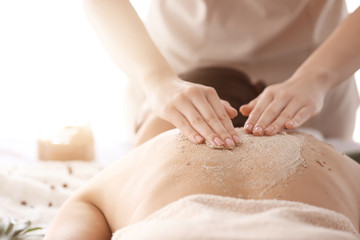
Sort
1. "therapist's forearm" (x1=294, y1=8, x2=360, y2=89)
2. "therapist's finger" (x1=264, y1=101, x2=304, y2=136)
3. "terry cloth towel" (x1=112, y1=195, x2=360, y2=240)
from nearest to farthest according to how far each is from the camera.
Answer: "terry cloth towel" (x1=112, y1=195, x2=360, y2=240)
"therapist's finger" (x1=264, y1=101, x2=304, y2=136)
"therapist's forearm" (x1=294, y1=8, x2=360, y2=89)

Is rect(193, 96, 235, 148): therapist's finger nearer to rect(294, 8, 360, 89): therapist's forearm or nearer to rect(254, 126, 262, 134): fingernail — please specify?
rect(254, 126, 262, 134): fingernail

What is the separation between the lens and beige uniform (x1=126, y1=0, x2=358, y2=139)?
1917 millimetres

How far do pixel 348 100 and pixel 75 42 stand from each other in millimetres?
1586

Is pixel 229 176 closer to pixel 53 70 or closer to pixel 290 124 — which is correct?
pixel 290 124

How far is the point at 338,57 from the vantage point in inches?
61.2

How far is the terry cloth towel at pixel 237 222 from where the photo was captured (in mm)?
706

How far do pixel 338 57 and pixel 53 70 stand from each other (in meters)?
1.93

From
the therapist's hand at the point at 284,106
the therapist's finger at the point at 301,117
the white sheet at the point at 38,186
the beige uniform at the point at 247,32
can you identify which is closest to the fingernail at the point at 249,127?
the therapist's hand at the point at 284,106

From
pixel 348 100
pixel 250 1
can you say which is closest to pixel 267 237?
pixel 250 1

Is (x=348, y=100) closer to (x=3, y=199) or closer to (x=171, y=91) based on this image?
(x=171, y=91)

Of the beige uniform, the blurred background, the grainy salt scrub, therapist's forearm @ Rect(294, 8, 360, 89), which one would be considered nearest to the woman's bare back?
the grainy salt scrub

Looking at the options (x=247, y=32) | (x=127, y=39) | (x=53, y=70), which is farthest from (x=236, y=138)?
(x=53, y=70)

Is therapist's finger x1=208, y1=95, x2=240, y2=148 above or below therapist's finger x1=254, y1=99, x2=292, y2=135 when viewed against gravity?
above

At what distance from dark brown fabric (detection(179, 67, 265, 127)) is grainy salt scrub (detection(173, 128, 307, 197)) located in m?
0.53
